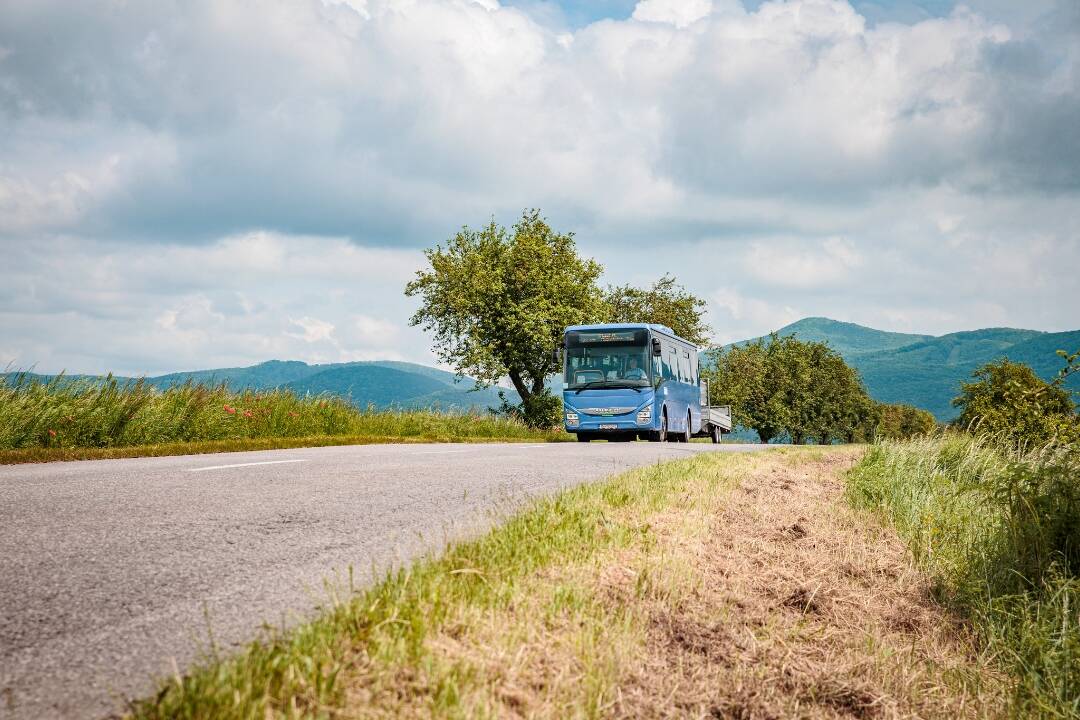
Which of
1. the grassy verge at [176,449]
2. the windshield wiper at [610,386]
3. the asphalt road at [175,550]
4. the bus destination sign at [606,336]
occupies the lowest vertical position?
the asphalt road at [175,550]

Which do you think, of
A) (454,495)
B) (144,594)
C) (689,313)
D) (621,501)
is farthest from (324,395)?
(689,313)

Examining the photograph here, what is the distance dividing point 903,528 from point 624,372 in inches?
628

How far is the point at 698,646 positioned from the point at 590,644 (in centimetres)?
64

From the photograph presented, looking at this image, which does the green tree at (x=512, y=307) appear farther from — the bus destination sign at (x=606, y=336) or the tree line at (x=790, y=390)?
the tree line at (x=790, y=390)

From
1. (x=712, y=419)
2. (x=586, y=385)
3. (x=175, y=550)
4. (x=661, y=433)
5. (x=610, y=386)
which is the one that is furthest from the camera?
(x=712, y=419)

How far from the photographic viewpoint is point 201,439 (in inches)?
625

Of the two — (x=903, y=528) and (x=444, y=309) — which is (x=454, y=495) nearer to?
(x=903, y=528)

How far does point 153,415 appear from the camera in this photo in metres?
15.1

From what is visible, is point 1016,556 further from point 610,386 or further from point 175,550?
point 610,386

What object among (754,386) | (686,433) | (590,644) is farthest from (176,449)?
(754,386)

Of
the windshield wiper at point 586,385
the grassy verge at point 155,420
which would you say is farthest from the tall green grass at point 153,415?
the windshield wiper at point 586,385

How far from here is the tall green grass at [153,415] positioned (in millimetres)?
13203

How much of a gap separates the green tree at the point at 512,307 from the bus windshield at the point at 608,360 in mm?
13089

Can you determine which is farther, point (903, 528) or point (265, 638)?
point (903, 528)
